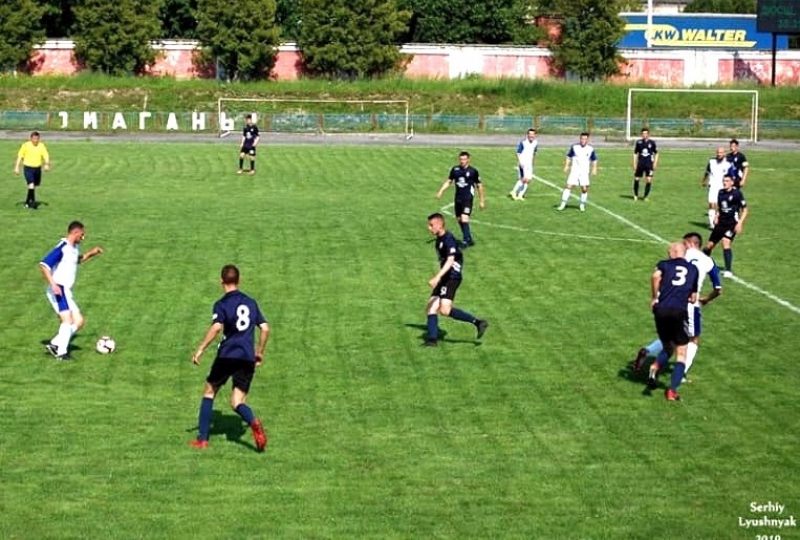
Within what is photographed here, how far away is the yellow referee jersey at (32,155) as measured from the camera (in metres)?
39.4

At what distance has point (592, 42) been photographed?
4023 inches

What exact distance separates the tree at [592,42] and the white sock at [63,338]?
277 feet

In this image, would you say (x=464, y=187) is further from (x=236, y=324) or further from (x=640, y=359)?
(x=236, y=324)

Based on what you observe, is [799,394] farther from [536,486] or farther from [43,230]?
[43,230]

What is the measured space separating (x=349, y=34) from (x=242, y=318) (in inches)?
3320

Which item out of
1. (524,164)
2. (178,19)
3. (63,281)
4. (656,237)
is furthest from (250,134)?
(178,19)

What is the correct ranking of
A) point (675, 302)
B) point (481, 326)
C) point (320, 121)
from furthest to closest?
1. point (320, 121)
2. point (481, 326)
3. point (675, 302)

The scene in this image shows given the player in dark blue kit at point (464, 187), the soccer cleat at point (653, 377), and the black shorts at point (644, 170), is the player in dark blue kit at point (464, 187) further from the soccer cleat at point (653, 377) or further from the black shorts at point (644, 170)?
the soccer cleat at point (653, 377)

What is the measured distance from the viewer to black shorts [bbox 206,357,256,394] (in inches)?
634

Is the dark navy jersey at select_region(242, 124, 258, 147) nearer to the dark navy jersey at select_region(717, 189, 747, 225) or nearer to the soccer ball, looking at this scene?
the dark navy jersey at select_region(717, 189, 747, 225)

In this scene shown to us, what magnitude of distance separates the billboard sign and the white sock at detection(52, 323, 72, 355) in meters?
109

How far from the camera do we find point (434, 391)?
19672 mm

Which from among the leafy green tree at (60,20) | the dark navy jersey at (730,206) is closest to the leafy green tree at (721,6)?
the leafy green tree at (60,20)

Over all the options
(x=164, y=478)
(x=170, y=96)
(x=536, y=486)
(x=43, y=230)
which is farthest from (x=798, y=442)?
(x=170, y=96)
